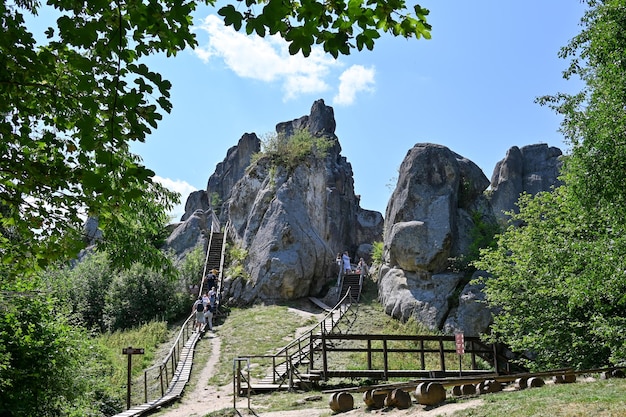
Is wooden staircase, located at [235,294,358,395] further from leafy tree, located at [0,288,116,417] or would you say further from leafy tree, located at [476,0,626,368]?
leafy tree, located at [476,0,626,368]

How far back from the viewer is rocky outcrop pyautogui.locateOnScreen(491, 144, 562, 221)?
35531mm

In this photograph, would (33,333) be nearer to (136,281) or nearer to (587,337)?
(587,337)

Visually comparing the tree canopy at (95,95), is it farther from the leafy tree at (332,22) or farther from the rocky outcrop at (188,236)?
the rocky outcrop at (188,236)

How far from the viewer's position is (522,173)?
3694 centimetres

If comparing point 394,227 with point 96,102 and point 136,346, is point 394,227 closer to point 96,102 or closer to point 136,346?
point 136,346

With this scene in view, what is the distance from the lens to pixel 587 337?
48.4 feet

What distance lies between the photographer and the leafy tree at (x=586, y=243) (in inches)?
410

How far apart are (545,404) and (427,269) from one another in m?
18.0

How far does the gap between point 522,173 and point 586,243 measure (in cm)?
2720

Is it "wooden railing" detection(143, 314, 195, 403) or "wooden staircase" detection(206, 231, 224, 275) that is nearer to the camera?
"wooden railing" detection(143, 314, 195, 403)

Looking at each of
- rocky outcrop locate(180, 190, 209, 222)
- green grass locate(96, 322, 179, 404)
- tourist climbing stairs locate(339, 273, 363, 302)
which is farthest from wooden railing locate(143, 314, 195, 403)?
rocky outcrop locate(180, 190, 209, 222)

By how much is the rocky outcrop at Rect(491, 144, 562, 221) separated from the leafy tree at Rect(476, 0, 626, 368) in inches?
730

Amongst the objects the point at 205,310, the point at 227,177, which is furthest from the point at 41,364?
the point at 227,177

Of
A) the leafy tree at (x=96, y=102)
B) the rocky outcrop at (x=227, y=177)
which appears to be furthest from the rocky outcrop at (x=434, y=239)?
the rocky outcrop at (x=227, y=177)
